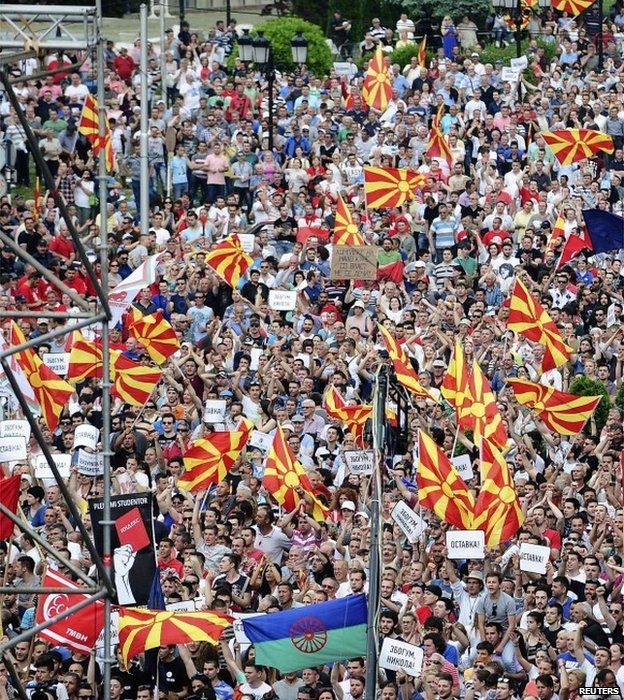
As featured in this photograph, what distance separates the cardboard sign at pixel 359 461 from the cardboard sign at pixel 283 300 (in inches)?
267

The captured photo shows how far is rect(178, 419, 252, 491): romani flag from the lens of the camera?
2261cm

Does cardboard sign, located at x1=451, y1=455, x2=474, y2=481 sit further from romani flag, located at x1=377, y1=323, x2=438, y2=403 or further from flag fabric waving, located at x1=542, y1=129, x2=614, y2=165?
flag fabric waving, located at x1=542, y1=129, x2=614, y2=165

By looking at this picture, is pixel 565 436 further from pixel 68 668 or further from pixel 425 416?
pixel 68 668

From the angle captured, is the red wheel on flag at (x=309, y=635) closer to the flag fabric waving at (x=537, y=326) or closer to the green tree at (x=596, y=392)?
the green tree at (x=596, y=392)

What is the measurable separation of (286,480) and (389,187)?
895cm

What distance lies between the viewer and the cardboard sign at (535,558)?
1925cm

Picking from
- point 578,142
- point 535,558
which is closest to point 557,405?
point 535,558

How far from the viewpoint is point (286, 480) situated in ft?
71.5

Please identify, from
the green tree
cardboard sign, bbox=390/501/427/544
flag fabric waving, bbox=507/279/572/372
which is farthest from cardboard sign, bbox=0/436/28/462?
the green tree

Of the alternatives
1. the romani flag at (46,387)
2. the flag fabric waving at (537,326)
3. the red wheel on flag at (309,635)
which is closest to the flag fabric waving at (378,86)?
the flag fabric waving at (537,326)

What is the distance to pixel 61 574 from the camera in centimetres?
2000

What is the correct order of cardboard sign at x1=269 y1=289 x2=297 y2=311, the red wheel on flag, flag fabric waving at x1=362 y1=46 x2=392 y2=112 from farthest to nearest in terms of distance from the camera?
flag fabric waving at x1=362 y1=46 x2=392 y2=112 → cardboard sign at x1=269 y1=289 x2=297 y2=311 → the red wheel on flag

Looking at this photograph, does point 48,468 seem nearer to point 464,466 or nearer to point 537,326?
point 464,466

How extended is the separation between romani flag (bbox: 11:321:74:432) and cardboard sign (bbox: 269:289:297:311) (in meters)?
3.90
